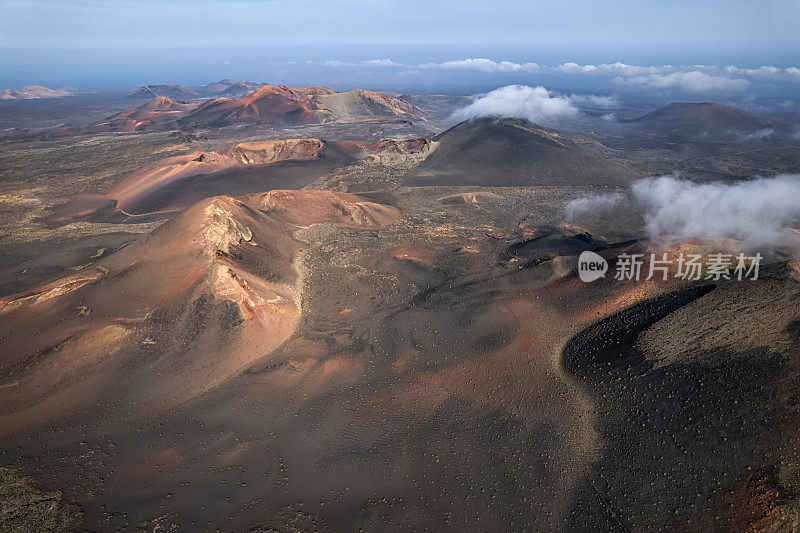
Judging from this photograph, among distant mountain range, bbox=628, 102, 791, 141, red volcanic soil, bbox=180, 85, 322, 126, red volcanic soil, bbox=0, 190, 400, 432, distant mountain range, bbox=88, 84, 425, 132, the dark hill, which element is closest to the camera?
red volcanic soil, bbox=0, 190, 400, 432

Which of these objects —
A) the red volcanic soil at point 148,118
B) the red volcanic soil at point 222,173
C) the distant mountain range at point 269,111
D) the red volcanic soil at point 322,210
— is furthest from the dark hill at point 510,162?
the red volcanic soil at point 148,118

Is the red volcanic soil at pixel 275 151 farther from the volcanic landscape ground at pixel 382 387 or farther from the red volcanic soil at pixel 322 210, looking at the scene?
the volcanic landscape ground at pixel 382 387

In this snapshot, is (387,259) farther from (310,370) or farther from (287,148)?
(287,148)

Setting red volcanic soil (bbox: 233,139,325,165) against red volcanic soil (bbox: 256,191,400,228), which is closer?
red volcanic soil (bbox: 256,191,400,228)

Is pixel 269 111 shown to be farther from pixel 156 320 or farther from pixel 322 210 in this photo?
pixel 156 320

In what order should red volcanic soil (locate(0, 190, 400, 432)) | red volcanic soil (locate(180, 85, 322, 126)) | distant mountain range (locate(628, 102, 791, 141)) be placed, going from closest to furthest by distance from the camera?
red volcanic soil (locate(0, 190, 400, 432)) → distant mountain range (locate(628, 102, 791, 141)) → red volcanic soil (locate(180, 85, 322, 126))

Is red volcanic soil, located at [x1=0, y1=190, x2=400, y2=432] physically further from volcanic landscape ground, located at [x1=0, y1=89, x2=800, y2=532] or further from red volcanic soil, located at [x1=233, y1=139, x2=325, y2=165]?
red volcanic soil, located at [x1=233, y1=139, x2=325, y2=165]

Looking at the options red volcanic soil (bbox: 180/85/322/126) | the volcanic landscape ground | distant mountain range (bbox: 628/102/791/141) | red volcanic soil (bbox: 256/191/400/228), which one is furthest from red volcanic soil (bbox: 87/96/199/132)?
distant mountain range (bbox: 628/102/791/141)

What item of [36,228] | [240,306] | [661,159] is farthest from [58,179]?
[661,159]
